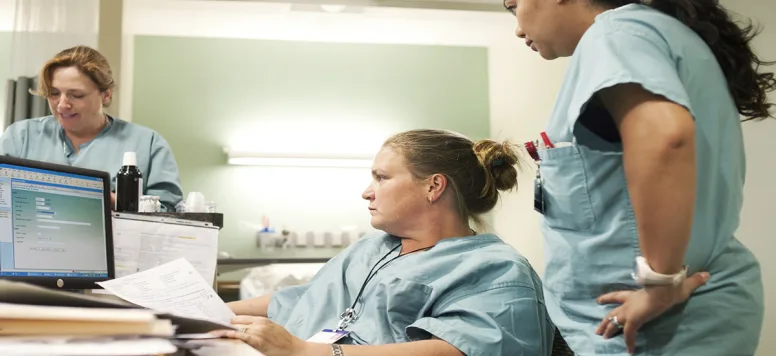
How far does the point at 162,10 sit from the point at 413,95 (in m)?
1.74

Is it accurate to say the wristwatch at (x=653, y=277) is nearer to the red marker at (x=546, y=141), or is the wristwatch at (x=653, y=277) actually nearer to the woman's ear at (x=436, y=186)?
the red marker at (x=546, y=141)

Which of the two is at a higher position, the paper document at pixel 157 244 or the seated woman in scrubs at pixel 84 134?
the seated woman in scrubs at pixel 84 134

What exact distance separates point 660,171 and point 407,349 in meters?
0.60

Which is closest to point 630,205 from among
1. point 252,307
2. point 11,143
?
point 252,307

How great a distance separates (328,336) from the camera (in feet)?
4.59

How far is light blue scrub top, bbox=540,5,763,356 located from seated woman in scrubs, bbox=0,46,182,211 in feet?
4.94

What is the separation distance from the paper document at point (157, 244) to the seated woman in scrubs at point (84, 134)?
0.54 metres

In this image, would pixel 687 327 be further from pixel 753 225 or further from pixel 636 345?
pixel 753 225

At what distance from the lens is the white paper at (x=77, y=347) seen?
546 mm

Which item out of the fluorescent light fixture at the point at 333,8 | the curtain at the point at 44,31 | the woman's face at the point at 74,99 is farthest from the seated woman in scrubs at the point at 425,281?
the fluorescent light fixture at the point at 333,8

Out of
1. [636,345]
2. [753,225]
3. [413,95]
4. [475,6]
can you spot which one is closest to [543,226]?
[636,345]

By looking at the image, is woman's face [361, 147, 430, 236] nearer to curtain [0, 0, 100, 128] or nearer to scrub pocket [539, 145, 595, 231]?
scrub pocket [539, 145, 595, 231]

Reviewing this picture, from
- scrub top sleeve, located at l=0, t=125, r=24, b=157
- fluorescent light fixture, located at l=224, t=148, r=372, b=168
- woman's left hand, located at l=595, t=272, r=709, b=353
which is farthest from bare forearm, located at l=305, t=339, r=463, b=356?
fluorescent light fixture, located at l=224, t=148, r=372, b=168

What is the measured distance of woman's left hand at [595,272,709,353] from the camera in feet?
2.77
